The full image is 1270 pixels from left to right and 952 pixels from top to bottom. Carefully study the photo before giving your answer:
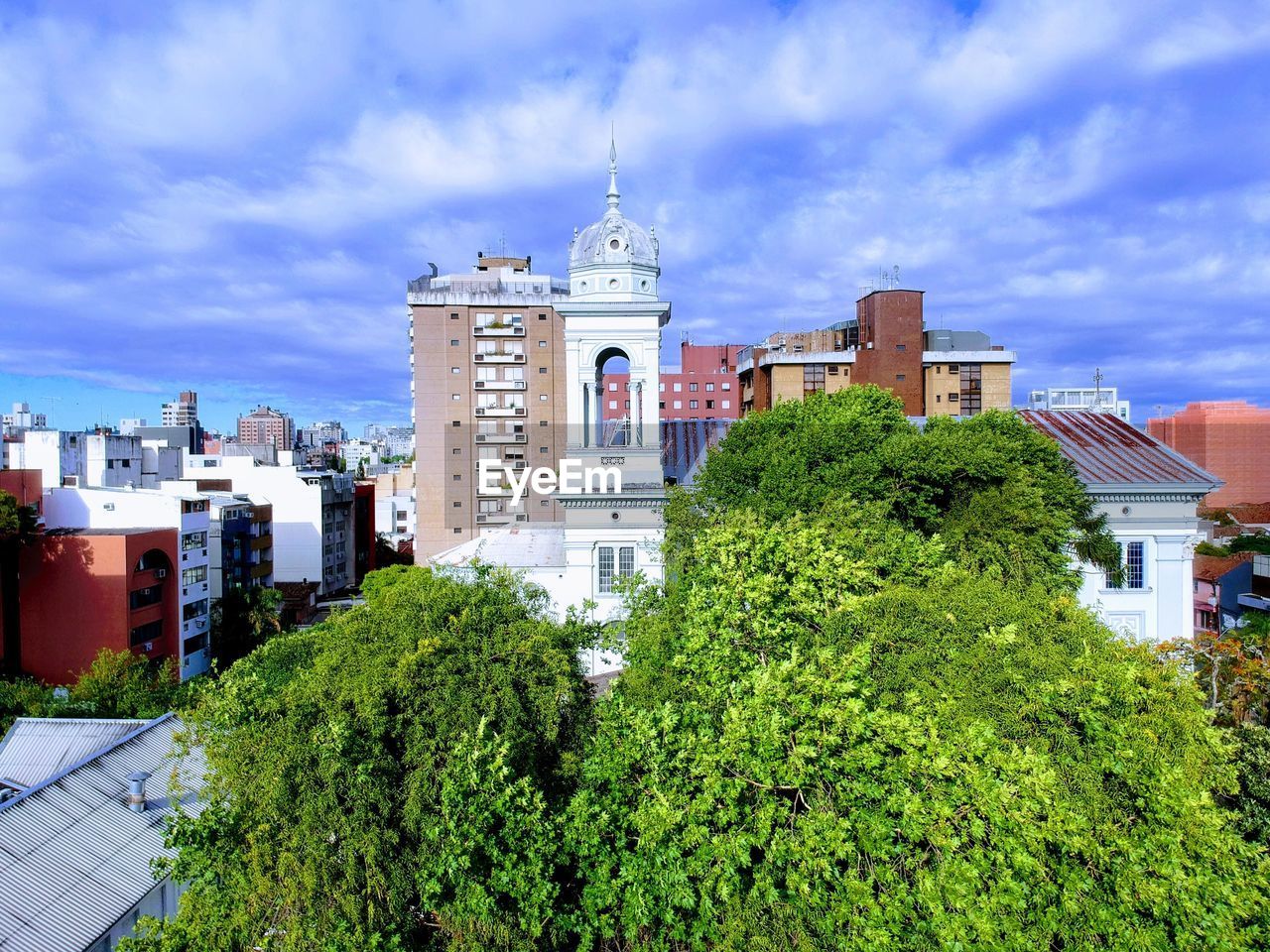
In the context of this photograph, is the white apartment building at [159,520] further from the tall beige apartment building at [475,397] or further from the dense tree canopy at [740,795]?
the dense tree canopy at [740,795]

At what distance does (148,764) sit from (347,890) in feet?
43.7

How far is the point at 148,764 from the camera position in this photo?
20.8 metres

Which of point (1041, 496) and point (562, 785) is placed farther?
point (1041, 496)

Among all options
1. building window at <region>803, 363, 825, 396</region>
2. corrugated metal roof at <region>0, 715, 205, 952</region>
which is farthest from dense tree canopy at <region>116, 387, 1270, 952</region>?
building window at <region>803, 363, 825, 396</region>

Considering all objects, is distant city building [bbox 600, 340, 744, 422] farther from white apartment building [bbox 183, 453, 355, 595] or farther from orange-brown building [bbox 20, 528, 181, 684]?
orange-brown building [bbox 20, 528, 181, 684]

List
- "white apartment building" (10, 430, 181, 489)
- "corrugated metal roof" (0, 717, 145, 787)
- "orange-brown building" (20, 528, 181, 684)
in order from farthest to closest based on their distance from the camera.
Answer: "white apartment building" (10, 430, 181, 489) < "orange-brown building" (20, 528, 181, 684) < "corrugated metal roof" (0, 717, 145, 787)

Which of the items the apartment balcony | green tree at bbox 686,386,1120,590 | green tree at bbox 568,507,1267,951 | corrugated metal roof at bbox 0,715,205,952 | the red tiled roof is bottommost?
corrugated metal roof at bbox 0,715,205,952

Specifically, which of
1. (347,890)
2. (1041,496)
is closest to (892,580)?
(1041,496)

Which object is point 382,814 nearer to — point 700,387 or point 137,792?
point 137,792

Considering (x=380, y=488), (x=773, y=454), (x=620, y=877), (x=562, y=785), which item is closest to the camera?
(x=620, y=877)

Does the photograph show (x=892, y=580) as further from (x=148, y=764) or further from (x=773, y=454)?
(x=148, y=764)

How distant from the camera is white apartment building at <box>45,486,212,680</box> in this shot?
4488 cm

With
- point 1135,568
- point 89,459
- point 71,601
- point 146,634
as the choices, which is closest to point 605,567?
point 1135,568

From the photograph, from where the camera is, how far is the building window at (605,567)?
3066 centimetres
